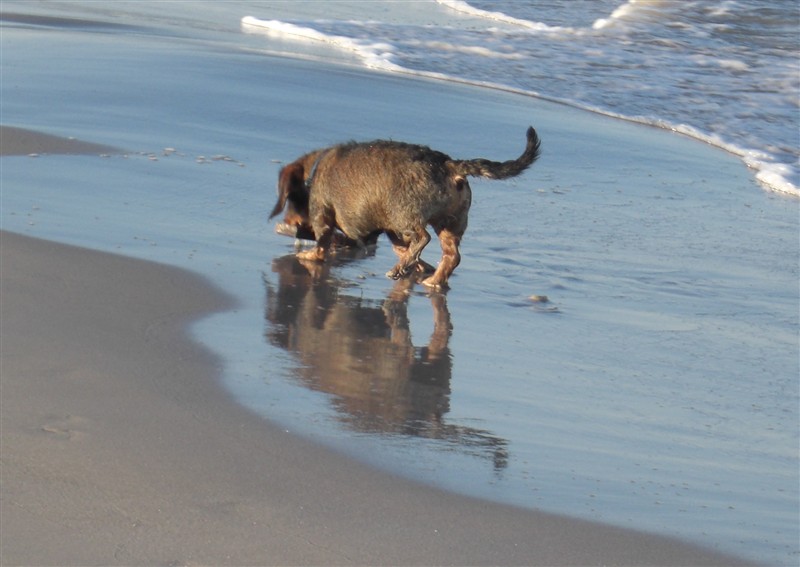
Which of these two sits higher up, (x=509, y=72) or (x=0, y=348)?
(x=509, y=72)

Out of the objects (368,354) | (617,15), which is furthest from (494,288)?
(617,15)

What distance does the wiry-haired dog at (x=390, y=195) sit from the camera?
6.07 meters

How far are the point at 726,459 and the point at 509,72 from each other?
811cm

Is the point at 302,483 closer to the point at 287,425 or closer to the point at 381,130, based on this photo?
the point at 287,425

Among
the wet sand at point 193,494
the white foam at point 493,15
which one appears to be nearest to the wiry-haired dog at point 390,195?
the wet sand at point 193,494

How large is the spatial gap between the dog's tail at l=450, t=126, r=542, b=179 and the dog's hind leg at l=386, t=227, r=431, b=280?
1.26ft

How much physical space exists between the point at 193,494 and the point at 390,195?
2909 millimetres

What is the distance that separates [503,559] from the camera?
3.35 meters

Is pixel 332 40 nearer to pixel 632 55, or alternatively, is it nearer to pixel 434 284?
pixel 632 55

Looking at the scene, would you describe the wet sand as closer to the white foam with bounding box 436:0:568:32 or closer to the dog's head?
the dog's head

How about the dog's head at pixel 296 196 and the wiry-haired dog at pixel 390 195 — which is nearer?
the wiry-haired dog at pixel 390 195

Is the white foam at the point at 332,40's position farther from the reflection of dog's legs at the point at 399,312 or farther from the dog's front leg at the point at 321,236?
the reflection of dog's legs at the point at 399,312

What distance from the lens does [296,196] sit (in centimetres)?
668

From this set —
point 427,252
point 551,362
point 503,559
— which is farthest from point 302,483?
point 427,252
